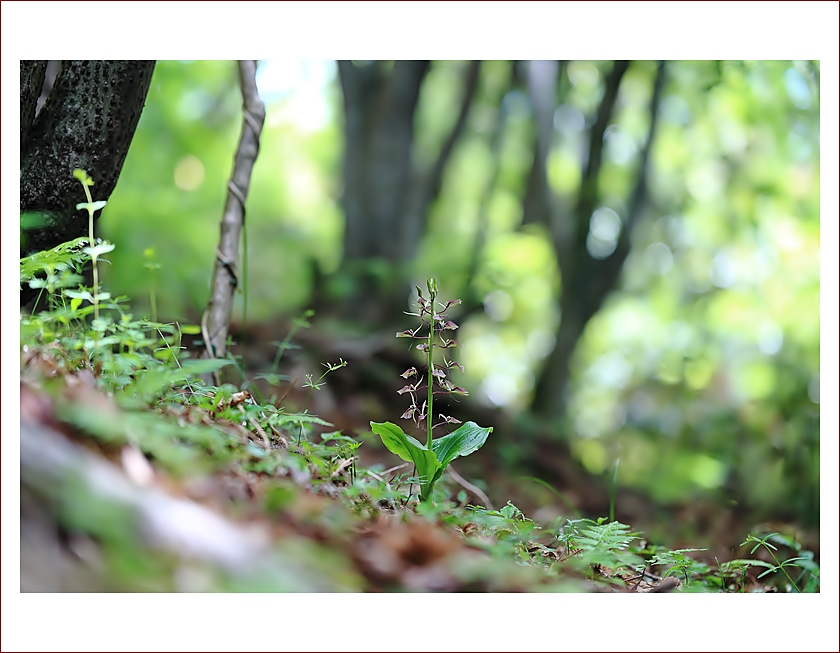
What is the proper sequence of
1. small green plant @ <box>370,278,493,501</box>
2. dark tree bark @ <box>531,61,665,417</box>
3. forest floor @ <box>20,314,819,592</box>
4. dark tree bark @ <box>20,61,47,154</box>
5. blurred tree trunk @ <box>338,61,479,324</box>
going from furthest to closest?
dark tree bark @ <box>531,61,665,417</box>, blurred tree trunk @ <box>338,61,479,324</box>, dark tree bark @ <box>20,61,47,154</box>, small green plant @ <box>370,278,493,501</box>, forest floor @ <box>20,314,819,592</box>

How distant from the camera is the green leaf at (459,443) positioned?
4.53 ft

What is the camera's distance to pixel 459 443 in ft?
4.57

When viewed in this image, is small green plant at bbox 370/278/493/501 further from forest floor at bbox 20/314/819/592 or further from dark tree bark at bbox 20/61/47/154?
dark tree bark at bbox 20/61/47/154

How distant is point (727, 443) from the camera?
397 cm

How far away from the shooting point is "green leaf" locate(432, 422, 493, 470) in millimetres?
1381

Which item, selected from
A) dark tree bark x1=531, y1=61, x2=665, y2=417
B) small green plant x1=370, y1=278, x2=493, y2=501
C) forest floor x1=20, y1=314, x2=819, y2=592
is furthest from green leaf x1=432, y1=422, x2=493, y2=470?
dark tree bark x1=531, y1=61, x2=665, y2=417

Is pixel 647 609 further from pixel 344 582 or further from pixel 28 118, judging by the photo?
pixel 28 118

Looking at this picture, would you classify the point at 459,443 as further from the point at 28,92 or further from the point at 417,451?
the point at 28,92

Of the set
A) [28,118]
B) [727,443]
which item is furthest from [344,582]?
[727,443]

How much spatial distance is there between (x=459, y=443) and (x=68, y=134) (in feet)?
4.10

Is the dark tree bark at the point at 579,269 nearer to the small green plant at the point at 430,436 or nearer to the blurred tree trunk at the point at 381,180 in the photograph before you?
the blurred tree trunk at the point at 381,180

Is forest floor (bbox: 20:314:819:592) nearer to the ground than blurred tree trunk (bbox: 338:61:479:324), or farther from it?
nearer to the ground

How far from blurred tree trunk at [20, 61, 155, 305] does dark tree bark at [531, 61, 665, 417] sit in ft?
10.2
